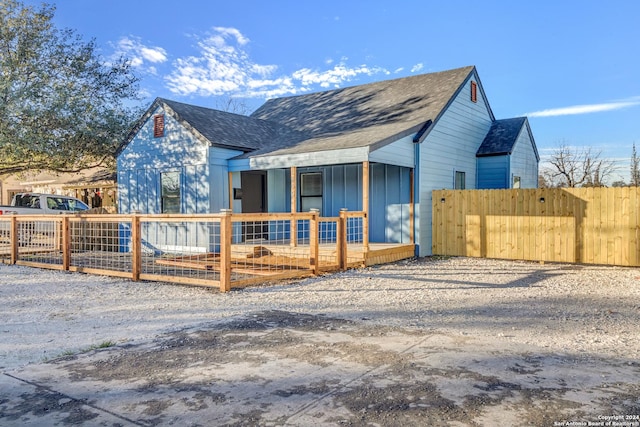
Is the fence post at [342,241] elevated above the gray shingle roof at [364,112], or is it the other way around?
the gray shingle roof at [364,112]

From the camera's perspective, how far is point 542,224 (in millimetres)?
10406

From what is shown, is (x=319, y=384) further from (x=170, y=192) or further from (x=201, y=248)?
(x=170, y=192)

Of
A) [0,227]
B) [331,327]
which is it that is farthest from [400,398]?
[0,227]

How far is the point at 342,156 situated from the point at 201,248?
16.5 ft

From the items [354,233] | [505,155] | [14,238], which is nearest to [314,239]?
[354,233]

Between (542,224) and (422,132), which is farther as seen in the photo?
(422,132)

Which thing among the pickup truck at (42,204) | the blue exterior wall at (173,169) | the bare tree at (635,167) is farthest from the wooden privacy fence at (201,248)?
the bare tree at (635,167)

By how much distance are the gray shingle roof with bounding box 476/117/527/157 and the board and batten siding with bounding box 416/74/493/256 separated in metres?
0.20

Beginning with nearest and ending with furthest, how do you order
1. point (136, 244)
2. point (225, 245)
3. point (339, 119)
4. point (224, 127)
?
point (225, 245), point (136, 244), point (224, 127), point (339, 119)

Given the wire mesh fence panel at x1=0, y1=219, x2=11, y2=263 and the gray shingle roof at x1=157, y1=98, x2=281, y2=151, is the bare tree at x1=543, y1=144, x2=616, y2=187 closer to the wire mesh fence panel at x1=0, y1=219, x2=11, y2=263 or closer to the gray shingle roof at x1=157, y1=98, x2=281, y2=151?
the gray shingle roof at x1=157, y1=98, x2=281, y2=151

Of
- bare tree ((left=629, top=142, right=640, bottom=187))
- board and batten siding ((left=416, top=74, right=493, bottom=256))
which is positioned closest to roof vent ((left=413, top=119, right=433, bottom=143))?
board and batten siding ((left=416, top=74, right=493, bottom=256))

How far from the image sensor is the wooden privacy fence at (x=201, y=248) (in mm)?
7469

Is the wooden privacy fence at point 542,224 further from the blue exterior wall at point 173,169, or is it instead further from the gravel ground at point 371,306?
the blue exterior wall at point 173,169

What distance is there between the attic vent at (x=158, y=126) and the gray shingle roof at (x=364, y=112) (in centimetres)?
332
